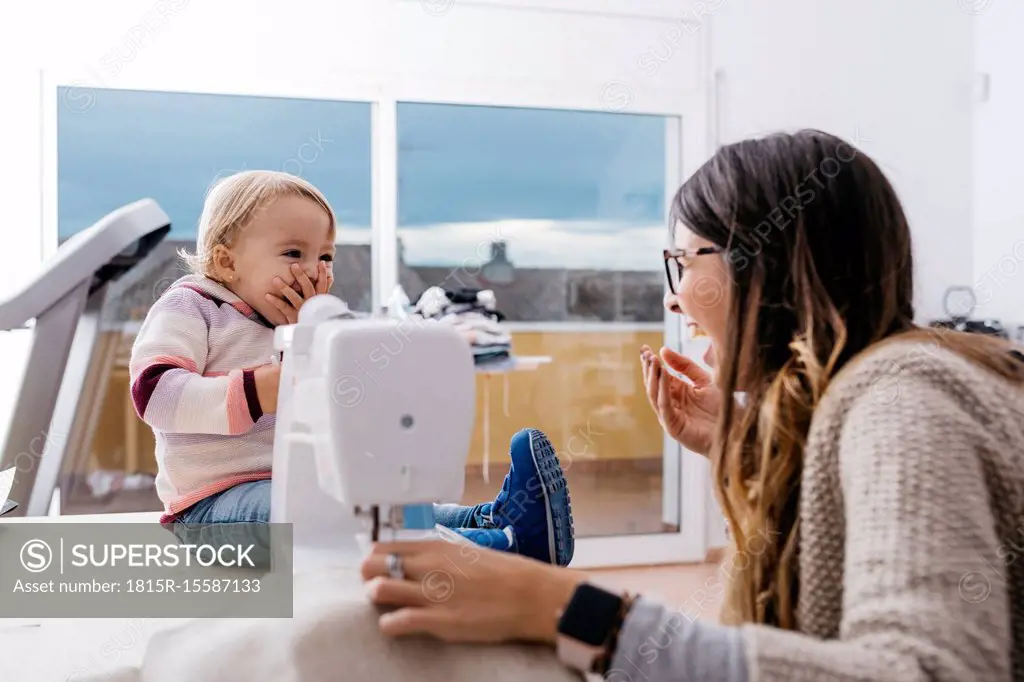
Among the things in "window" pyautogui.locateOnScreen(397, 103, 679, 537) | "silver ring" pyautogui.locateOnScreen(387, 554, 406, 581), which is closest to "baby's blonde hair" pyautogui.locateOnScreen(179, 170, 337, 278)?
"silver ring" pyautogui.locateOnScreen(387, 554, 406, 581)

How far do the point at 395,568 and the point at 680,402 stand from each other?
794 millimetres

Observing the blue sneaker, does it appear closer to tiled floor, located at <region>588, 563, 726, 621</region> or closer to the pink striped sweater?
the pink striped sweater

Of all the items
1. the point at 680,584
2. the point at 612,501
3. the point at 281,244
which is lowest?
the point at 680,584

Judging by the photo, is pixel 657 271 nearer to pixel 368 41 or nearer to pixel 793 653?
pixel 368 41

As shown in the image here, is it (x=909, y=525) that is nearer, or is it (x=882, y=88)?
(x=909, y=525)

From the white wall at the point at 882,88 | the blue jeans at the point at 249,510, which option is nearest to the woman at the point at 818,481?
the blue jeans at the point at 249,510

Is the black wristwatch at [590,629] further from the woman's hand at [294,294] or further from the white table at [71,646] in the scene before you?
the woman's hand at [294,294]

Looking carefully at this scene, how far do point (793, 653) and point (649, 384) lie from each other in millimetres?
666

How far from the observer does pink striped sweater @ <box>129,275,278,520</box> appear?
1.10 meters

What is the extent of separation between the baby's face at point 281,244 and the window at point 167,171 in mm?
2322

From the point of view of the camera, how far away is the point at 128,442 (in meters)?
3.71

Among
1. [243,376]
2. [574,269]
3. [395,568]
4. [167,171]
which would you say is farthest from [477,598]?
[167,171]

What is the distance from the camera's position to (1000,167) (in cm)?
379

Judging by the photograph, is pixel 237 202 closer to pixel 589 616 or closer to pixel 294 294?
pixel 294 294
